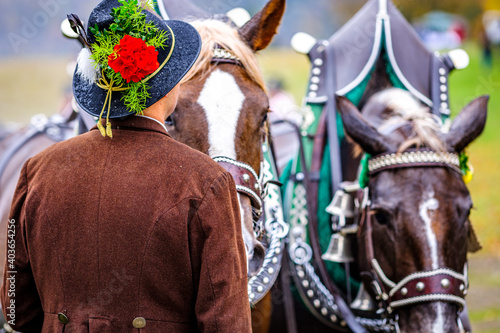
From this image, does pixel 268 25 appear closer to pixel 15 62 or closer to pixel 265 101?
pixel 265 101

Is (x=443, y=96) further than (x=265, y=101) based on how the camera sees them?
Yes

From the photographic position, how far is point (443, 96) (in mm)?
3324

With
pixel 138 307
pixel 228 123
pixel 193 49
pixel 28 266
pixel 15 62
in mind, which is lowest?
pixel 138 307

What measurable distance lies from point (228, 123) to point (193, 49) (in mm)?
510

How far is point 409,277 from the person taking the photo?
2.39 metres

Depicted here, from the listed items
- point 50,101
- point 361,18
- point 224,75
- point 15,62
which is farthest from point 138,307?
point 15,62

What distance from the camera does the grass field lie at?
21.3ft

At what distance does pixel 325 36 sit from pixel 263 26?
2551 centimetres

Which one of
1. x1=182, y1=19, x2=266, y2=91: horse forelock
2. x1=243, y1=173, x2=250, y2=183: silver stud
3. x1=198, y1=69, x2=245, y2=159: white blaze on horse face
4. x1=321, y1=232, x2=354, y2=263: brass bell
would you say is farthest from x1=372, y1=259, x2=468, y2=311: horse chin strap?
x1=182, y1=19, x2=266, y2=91: horse forelock

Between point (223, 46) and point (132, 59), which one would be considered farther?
point (223, 46)

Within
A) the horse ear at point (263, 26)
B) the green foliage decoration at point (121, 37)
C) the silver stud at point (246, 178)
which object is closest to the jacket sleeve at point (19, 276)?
the green foliage decoration at point (121, 37)

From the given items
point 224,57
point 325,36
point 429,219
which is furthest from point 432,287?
point 325,36

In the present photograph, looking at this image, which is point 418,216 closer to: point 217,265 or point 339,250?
point 339,250

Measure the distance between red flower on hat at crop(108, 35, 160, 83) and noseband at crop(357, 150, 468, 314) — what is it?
1407 mm
